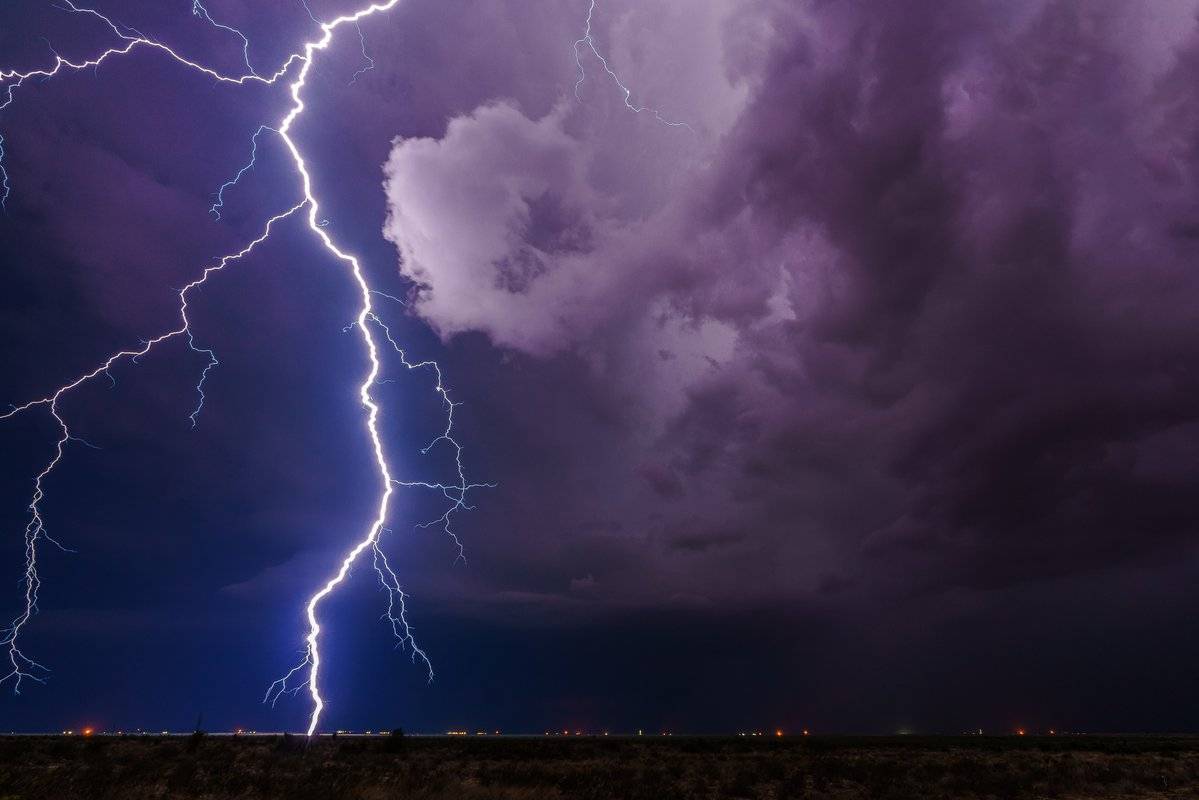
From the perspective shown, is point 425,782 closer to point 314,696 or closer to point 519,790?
point 519,790

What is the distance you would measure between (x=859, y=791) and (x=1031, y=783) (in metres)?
5.43

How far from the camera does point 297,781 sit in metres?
15.0

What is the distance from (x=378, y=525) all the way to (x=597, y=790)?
15.1m

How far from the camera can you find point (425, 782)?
1572 centimetres

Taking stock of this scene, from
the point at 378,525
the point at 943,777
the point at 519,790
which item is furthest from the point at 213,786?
the point at 943,777

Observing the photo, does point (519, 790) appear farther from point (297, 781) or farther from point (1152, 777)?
point (1152, 777)

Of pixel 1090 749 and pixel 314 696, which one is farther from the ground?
pixel 314 696

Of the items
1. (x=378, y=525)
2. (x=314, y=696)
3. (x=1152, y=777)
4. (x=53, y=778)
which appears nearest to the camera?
(x=53, y=778)

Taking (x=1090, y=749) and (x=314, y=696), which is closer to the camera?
(x=314, y=696)

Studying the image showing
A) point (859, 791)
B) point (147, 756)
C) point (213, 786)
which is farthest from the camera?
point (147, 756)

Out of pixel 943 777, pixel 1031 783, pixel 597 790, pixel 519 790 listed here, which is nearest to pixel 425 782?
pixel 519 790

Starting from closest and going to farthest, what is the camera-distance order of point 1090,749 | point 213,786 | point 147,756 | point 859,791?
point 213,786
point 859,791
point 147,756
point 1090,749

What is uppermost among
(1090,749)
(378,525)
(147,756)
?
(378,525)

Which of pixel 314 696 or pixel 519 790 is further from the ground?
pixel 314 696
